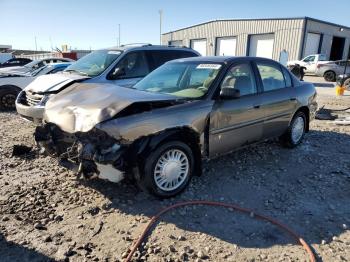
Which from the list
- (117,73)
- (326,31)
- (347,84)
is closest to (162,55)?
(117,73)

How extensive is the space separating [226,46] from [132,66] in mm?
28724

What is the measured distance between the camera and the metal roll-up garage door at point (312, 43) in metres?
30.0

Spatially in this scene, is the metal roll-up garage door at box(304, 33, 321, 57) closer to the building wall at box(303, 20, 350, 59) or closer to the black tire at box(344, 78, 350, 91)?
the building wall at box(303, 20, 350, 59)

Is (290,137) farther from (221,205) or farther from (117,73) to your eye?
(117,73)

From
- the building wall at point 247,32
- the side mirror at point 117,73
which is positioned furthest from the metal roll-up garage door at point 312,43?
the side mirror at point 117,73

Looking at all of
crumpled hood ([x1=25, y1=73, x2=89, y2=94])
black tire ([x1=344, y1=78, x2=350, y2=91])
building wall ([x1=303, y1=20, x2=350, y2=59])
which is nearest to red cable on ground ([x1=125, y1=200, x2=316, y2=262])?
crumpled hood ([x1=25, y1=73, x2=89, y2=94])

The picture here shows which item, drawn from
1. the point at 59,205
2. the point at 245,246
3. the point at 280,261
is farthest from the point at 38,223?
the point at 280,261

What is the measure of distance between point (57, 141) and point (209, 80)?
6.95 feet

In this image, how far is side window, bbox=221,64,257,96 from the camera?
15.3 feet

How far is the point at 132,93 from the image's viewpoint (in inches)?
170

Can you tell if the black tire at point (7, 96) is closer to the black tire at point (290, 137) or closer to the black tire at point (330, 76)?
the black tire at point (290, 137)

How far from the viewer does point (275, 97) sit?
5.39 metres

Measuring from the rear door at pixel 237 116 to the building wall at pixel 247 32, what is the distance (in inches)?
1046

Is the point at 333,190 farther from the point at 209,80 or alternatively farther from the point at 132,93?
the point at 132,93
